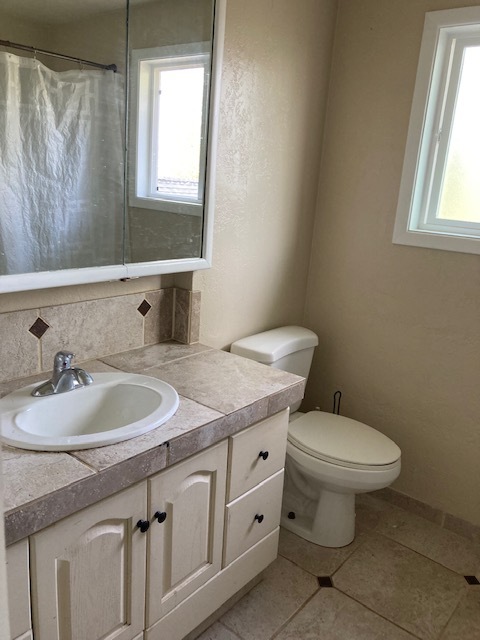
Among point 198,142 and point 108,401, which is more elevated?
point 198,142

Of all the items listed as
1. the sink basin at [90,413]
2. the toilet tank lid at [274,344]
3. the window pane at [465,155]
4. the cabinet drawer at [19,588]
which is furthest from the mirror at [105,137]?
the window pane at [465,155]

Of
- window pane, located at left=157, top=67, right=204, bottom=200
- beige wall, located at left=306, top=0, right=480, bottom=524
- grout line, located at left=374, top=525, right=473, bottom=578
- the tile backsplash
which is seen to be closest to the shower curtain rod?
window pane, located at left=157, top=67, right=204, bottom=200

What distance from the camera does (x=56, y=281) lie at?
4.80 ft

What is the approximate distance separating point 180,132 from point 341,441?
127cm

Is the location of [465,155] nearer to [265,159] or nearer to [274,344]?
[265,159]

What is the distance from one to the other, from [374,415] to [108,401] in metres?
1.38

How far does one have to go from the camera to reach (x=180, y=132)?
5.83 feet

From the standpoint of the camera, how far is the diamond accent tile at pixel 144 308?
1.83 m

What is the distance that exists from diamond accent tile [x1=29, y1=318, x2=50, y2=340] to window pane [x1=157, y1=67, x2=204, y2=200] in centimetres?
57

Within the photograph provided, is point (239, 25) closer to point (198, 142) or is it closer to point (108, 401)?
point (198, 142)

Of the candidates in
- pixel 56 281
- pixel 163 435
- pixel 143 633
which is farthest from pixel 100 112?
pixel 143 633

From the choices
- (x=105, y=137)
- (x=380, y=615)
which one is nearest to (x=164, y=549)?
(x=380, y=615)

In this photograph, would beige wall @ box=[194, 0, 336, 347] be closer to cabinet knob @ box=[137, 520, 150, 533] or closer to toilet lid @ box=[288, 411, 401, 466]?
toilet lid @ box=[288, 411, 401, 466]

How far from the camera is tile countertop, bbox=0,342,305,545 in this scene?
1046mm
